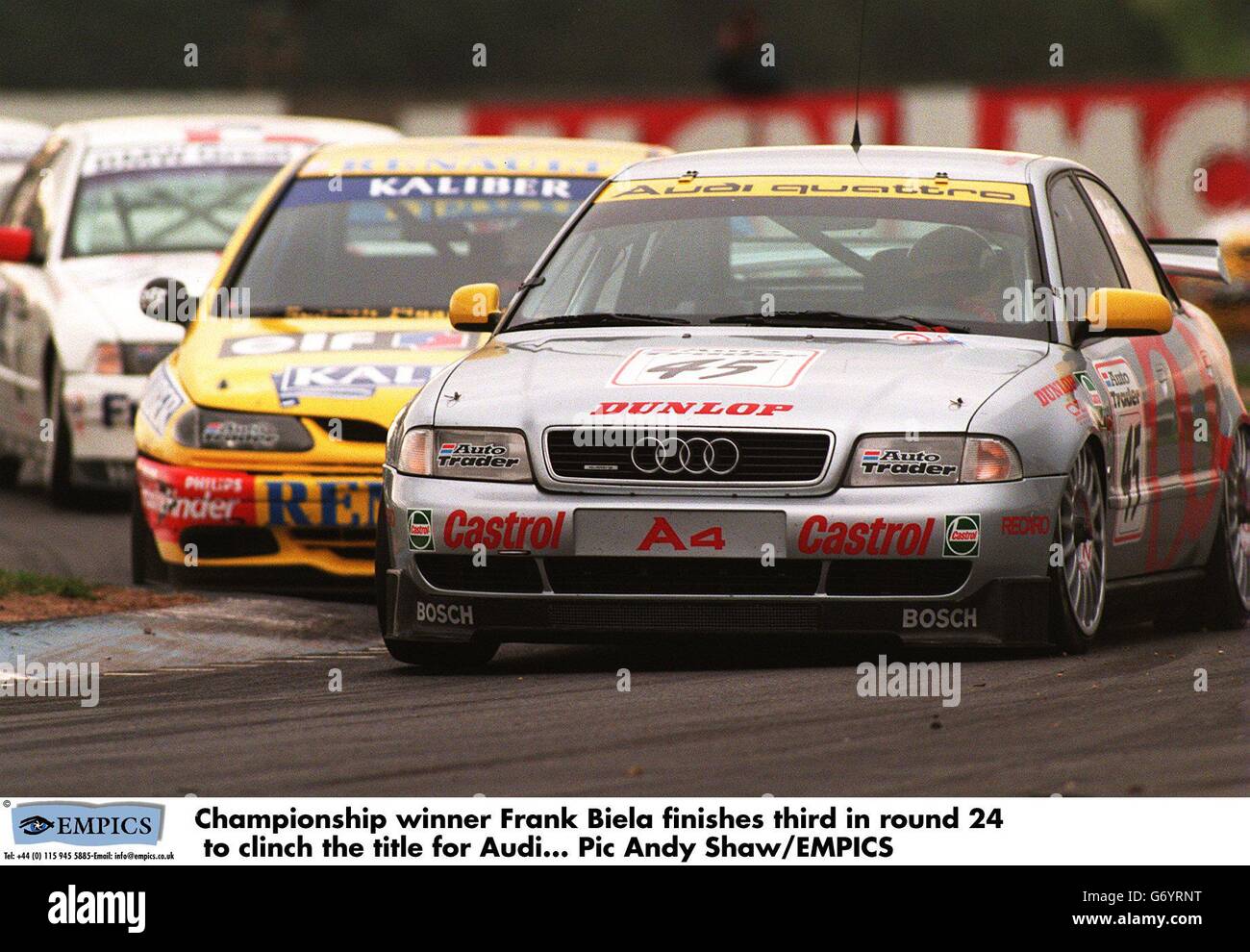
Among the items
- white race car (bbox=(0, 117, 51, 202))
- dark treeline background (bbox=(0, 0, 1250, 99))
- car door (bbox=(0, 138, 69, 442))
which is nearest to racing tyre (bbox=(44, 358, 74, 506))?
car door (bbox=(0, 138, 69, 442))

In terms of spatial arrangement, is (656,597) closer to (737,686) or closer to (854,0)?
(737,686)

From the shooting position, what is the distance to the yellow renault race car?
32.8 feet

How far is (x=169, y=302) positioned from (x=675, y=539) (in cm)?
385

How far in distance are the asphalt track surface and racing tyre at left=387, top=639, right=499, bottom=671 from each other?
7 cm

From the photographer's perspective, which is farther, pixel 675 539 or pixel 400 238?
pixel 400 238

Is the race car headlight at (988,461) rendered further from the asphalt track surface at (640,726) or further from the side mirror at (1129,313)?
the side mirror at (1129,313)

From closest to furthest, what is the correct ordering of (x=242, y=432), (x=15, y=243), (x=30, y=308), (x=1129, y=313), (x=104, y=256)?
(x=1129, y=313) → (x=242, y=432) → (x=15, y=243) → (x=30, y=308) → (x=104, y=256)

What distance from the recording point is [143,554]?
1038 centimetres

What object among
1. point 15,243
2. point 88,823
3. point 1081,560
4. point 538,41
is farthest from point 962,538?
point 538,41

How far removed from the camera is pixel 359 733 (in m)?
7.05

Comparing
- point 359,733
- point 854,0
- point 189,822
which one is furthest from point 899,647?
point 854,0

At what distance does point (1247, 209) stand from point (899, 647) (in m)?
20.1

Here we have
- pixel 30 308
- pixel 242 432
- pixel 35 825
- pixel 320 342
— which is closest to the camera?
pixel 35 825

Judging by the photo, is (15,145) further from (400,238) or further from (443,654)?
(443,654)
